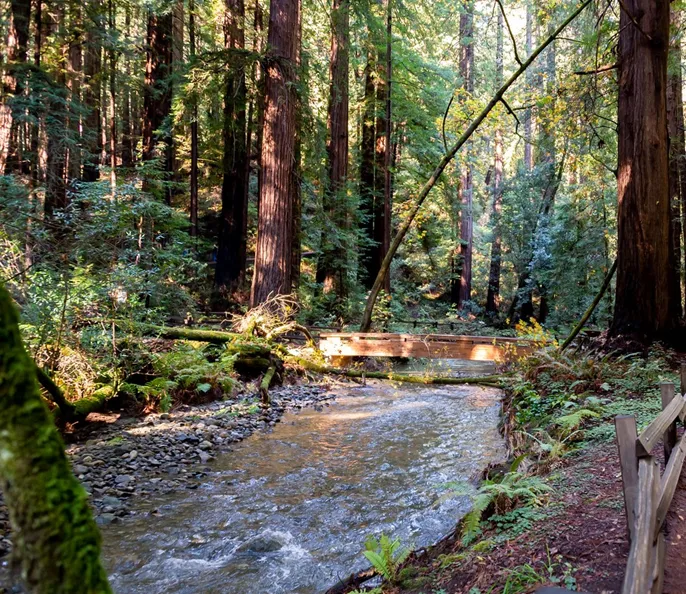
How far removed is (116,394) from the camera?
25.1 feet

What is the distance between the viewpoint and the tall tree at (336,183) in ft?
52.8

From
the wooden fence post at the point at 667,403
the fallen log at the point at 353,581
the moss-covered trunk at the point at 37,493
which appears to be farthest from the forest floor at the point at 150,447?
the wooden fence post at the point at 667,403

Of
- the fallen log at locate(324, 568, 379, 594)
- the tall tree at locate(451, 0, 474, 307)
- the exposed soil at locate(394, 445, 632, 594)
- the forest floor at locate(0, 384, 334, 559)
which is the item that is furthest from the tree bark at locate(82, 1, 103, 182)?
the tall tree at locate(451, 0, 474, 307)

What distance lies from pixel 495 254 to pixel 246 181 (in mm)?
13711

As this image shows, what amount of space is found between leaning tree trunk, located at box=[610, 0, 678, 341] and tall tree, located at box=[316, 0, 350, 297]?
879 centimetres

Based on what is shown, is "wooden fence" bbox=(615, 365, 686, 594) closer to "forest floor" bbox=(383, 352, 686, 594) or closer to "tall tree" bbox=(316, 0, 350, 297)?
"forest floor" bbox=(383, 352, 686, 594)

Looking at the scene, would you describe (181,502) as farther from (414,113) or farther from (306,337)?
(414,113)

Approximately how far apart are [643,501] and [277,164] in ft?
35.2

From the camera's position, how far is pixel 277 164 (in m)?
11.9

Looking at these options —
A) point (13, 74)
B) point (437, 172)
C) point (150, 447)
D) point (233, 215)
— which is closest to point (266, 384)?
point (150, 447)

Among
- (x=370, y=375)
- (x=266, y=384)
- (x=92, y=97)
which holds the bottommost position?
(x=370, y=375)

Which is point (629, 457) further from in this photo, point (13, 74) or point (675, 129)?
point (13, 74)

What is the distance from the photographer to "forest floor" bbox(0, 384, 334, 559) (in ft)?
17.3

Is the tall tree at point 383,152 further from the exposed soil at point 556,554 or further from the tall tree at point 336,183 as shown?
the exposed soil at point 556,554
